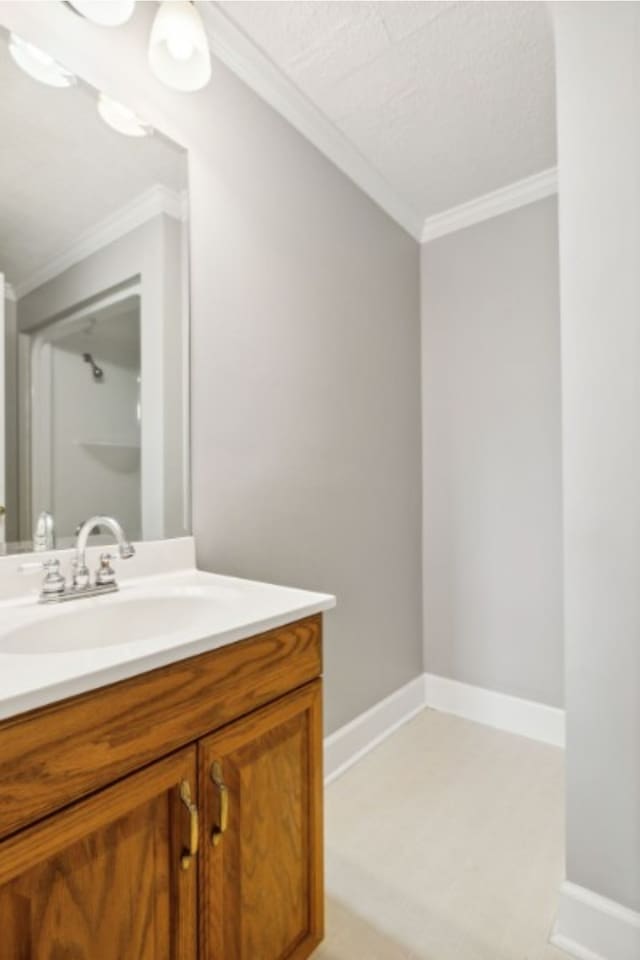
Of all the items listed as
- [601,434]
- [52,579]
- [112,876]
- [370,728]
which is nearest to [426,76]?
[601,434]

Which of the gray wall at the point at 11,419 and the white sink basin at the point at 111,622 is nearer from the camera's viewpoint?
the white sink basin at the point at 111,622

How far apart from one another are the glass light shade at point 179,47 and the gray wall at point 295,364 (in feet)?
0.23

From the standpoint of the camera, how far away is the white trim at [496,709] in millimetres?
2061

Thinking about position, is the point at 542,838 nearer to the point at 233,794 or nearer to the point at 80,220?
the point at 233,794

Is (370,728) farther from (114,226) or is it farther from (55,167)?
(55,167)

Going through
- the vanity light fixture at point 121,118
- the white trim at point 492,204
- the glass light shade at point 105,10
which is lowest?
the vanity light fixture at point 121,118

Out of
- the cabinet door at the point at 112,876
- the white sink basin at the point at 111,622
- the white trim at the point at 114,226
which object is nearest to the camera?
the cabinet door at the point at 112,876

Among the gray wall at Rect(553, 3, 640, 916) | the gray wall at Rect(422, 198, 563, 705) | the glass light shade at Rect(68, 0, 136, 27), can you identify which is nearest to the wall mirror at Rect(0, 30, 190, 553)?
the glass light shade at Rect(68, 0, 136, 27)

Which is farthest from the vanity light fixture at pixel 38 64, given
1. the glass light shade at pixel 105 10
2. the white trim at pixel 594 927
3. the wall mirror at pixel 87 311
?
the white trim at pixel 594 927

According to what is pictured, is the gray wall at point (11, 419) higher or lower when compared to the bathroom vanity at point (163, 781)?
higher

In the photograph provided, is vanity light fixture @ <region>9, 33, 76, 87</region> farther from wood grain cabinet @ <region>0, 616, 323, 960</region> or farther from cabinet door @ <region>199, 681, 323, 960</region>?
cabinet door @ <region>199, 681, 323, 960</region>

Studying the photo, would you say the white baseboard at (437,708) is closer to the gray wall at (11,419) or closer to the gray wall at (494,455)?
the gray wall at (494,455)

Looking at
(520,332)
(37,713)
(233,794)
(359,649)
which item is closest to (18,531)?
(37,713)

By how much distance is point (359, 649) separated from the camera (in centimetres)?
197
